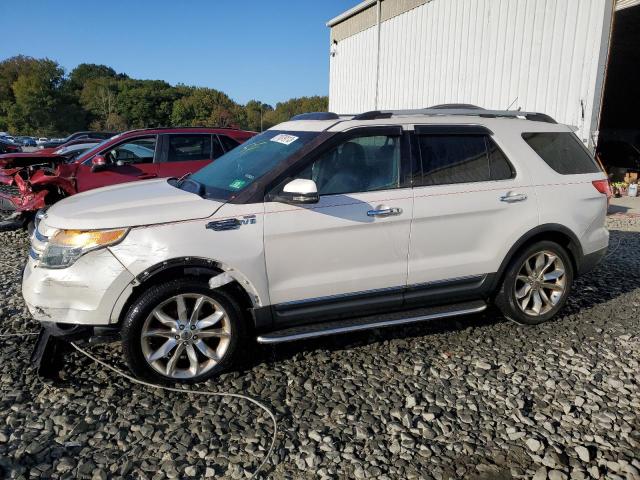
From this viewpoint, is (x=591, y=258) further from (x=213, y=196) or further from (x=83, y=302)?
(x=83, y=302)

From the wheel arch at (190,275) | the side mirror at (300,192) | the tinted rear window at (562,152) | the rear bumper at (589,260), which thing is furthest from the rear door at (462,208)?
the wheel arch at (190,275)

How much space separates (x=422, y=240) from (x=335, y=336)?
3.63ft

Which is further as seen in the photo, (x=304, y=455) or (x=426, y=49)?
(x=426, y=49)

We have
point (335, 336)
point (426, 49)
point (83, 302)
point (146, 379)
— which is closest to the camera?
point (83, 302)

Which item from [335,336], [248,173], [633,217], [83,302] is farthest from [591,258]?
[633,217]

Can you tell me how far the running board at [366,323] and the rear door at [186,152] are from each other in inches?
202

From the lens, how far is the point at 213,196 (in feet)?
11.5

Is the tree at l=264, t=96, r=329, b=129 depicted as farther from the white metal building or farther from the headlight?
the headlight

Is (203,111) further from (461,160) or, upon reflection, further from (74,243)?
(74,243)

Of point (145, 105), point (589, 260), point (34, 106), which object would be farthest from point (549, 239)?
point (145, 105)

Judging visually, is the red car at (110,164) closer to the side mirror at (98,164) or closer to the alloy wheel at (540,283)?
the side mirror at (98,164)

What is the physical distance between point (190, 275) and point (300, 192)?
36.0 inches

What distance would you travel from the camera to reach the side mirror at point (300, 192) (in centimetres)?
325

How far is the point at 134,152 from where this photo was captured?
315 inches
